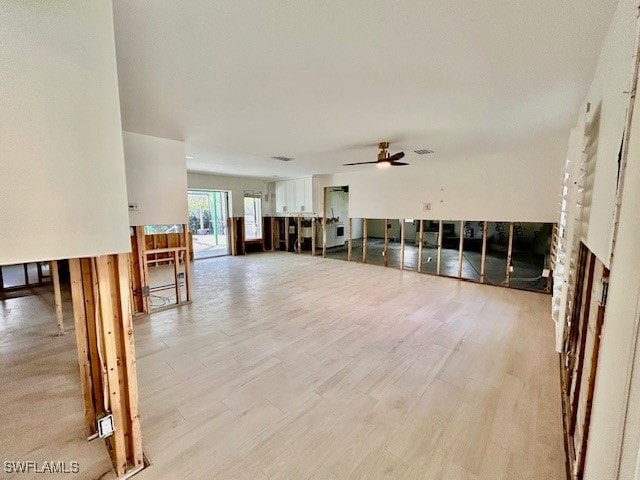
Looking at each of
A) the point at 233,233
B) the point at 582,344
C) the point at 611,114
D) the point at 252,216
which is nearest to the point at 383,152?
the point at 611,114

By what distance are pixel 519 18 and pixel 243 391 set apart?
324cm

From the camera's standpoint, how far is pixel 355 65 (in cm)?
211

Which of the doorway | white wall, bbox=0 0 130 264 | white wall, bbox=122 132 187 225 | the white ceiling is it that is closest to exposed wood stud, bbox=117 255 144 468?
white wall, bbox=0 0 130 264

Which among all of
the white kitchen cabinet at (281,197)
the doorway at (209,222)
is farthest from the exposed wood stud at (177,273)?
the white kitchen cabinet at (281,197)

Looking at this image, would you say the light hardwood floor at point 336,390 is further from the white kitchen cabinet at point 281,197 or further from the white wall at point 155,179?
the white kitchen cabinet at point 281,197

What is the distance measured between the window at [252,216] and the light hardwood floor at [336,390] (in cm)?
553

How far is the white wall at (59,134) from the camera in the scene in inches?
41.7

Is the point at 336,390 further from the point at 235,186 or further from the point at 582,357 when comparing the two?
the point at 235,186

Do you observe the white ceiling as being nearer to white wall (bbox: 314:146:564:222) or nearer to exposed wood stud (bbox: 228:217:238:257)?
white wall (bbox: 314:146:564:222)

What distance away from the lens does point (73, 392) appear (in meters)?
2.32

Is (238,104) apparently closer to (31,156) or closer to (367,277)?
(31,156)

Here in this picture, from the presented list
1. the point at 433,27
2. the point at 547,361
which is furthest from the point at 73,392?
the point at 547,361

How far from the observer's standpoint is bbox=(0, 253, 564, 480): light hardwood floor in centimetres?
166

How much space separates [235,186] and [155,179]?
5277 mm
